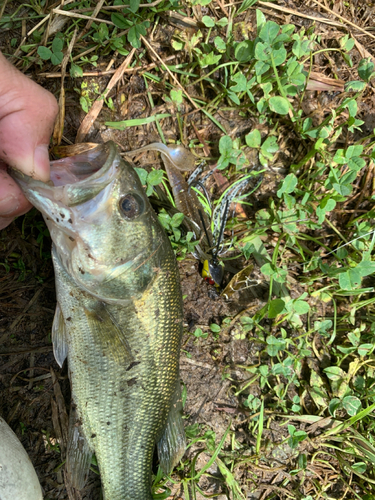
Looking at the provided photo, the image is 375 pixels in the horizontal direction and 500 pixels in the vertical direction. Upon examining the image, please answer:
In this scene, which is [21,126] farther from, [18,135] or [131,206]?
[131,206]

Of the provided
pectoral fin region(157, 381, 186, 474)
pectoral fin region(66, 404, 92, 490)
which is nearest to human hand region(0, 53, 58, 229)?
pectoral fin region(66, 404, 92, 490)

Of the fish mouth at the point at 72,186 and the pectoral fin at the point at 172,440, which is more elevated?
the fish mouth at the point at 72,186

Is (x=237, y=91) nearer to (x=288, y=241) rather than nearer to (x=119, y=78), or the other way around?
(x=119, y=78)

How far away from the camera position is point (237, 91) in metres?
2.85

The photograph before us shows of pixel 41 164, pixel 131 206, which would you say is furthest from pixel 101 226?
pixel 41 164

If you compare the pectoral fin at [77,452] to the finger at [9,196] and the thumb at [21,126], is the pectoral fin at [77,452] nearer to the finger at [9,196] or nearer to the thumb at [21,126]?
the finger at [9,196]

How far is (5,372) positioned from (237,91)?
9.54 ft

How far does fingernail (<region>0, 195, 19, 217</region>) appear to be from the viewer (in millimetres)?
2027

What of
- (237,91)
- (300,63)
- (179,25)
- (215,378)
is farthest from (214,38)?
(215,378)

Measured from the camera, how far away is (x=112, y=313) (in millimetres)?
2188

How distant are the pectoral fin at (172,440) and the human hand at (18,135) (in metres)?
1.70

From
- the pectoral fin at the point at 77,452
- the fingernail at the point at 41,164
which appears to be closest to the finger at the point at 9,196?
the fingernail at the point at 41,164

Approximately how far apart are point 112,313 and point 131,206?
2.23 feet

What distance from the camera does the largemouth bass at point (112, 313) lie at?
2.03 meters
